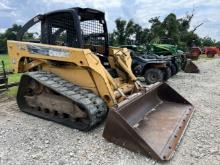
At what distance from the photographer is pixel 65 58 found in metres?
5.09

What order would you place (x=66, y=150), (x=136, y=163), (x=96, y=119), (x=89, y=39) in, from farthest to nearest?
(x=89, y=39) → (x=96, y=119) → (x=66, y=150) → (x=136, y=163)

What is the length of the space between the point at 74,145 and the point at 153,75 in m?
5.58

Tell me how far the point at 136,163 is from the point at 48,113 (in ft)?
7.44

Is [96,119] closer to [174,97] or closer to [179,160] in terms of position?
[179,160]

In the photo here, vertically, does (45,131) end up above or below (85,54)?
below

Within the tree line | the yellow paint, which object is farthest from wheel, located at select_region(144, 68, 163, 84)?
the tree line

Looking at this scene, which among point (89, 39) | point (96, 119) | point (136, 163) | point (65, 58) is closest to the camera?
point (136, 163)

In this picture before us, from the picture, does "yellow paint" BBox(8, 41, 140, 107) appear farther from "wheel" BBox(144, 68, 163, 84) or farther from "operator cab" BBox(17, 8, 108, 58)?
"wheel" BBox(144, 68, 163, 84)

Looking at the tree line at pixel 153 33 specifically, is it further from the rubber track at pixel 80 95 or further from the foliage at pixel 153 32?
the rubber track at pixel 80 95

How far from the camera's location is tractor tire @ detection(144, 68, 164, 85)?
9297 millimetres

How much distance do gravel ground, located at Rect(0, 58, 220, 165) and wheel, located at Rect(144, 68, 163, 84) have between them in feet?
11.8

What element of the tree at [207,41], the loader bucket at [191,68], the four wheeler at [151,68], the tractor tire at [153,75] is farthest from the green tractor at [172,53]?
the tree at [207,41]

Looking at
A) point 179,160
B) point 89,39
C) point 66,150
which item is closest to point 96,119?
point 66,150

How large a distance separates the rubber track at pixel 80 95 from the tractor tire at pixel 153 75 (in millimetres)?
4576
